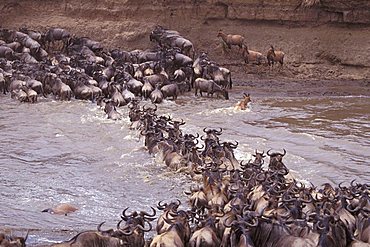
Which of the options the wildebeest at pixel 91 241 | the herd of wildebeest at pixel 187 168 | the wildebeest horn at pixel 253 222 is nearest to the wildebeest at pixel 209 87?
the herd of wildebeest at pixel 187 168

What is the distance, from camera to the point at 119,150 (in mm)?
13953

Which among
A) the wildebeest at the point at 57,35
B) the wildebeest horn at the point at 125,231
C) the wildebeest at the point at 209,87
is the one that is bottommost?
the wildebeest at the point at 209,87

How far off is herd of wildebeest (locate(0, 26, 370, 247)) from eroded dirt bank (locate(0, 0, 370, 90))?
1236mm

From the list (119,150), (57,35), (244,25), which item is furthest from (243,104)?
(57,35)

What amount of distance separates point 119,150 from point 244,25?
11.3m

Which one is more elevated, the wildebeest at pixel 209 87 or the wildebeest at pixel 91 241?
the wildebeest at pixel 91 241

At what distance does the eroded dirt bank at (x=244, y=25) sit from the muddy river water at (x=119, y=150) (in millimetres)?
3172

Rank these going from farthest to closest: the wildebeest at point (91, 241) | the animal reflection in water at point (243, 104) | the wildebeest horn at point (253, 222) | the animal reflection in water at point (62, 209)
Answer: the animal reflection in water at point (243, 104) < the animal reflection in water at point (62, 209) < the wildebeest horn at point (253, 222) < the wildebeest at point (91, 241)

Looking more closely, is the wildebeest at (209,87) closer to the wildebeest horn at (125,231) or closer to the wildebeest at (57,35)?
the wildebeest at (57,35)

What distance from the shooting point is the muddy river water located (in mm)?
10734

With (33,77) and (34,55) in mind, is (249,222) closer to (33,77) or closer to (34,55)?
(33,77)

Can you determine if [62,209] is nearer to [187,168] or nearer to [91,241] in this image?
[91,241]

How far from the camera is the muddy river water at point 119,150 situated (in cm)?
1073

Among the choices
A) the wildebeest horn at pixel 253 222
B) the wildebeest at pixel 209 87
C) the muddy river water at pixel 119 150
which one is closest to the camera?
the wildebeest horn at pixel 253 222
